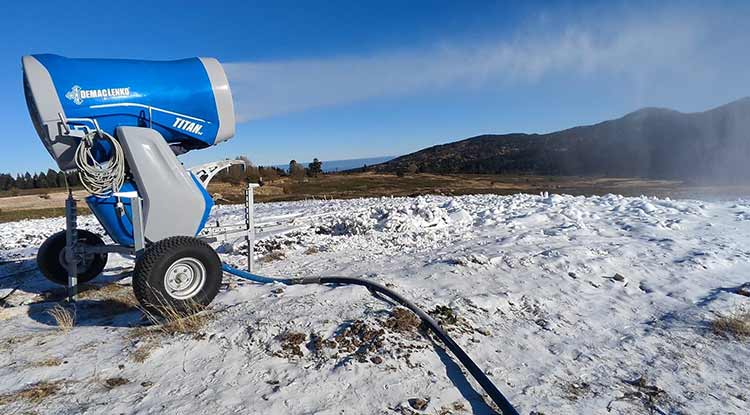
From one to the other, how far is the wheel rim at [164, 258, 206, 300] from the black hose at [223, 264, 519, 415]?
0.63m

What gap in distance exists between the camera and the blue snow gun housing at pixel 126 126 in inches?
159

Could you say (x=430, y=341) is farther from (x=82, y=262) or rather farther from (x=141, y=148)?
(x=82, y=262)

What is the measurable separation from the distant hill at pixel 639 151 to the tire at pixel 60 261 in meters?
21.5

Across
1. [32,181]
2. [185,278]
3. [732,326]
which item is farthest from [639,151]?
[32,181]

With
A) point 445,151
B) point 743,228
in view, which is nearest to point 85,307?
point 743,228

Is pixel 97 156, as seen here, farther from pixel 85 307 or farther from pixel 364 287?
pixel 364 287

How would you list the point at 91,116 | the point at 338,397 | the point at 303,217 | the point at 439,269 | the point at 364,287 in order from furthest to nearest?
the point at 303,217 → the point at 439,269 → the point at 364,287 → the point at 91,116 → the point at 338,397

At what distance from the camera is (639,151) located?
26594 millimetres

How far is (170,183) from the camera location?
4324mm

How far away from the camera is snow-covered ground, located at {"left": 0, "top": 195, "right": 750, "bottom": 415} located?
9.16ft

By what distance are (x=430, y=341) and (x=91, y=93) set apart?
396cm

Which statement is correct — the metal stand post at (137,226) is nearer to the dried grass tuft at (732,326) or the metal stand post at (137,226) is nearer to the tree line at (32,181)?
the dried grass tuft at (732,326)

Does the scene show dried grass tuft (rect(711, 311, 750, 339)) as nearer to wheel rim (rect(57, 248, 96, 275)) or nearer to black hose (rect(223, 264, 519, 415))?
black hose (rect(223, 264, 519, 415))

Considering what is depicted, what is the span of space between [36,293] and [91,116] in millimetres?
2634
